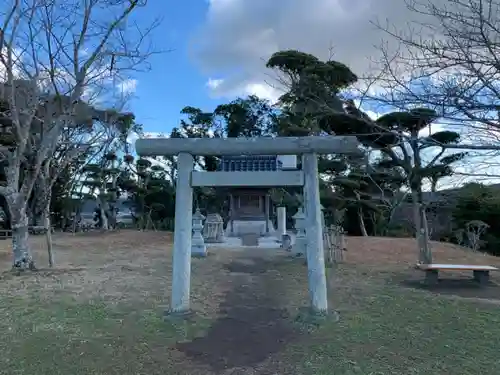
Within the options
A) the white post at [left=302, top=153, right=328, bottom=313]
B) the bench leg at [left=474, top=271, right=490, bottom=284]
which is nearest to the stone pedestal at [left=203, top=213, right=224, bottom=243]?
the bench leg at [left=474, top=271, right=490, bottom=284]

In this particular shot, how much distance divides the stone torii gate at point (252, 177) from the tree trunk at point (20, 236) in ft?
13.3

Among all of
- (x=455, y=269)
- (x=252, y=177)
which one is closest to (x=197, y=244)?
(x=252, y=177)

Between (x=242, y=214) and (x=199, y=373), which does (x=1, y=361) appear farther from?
(x=242, y=214)

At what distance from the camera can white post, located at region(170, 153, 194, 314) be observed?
5031mm

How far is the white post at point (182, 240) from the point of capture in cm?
503

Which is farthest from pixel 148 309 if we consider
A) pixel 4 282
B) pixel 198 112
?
pixel 198 112

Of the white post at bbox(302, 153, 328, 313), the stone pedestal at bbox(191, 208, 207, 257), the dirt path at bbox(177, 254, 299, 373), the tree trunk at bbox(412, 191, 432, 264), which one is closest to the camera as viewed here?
the dirt path at bbox(177, 254, 299, 373)

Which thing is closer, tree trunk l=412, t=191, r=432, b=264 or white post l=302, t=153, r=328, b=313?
white post l=302, t=153, r=328, b=313

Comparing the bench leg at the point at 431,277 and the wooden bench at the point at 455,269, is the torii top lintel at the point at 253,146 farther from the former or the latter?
the bench leg at the point at 431,277

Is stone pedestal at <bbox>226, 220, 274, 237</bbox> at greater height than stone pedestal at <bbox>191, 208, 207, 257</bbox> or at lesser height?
greater

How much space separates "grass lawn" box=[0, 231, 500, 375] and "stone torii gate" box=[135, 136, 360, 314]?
471mm

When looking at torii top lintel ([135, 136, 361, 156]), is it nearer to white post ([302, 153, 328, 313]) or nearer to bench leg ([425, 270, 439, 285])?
white post ([302, 153, 328, 313])

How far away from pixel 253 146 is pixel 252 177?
40cm

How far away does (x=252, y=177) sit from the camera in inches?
201
